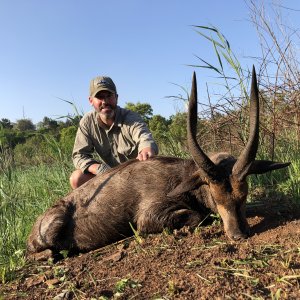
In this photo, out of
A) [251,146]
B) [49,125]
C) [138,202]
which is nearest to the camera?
[251,146]

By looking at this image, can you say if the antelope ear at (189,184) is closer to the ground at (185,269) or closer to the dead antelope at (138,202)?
the dead antelope at (138,202)

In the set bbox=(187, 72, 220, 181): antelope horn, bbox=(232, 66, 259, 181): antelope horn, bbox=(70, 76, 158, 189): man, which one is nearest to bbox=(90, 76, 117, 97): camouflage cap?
bbox=(70, 76, 158, 189): man

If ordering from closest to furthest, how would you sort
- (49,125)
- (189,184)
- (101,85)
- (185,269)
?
(185,269) < (189,184) < (101,85) < (49,125)

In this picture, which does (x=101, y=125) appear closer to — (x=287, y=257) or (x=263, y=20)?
(x=263, y=20)

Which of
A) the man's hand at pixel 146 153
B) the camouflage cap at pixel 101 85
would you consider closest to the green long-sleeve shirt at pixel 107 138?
the camouflage cap at pixel 101 85

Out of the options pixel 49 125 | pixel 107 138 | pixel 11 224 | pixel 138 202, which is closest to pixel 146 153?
pixel 138 202

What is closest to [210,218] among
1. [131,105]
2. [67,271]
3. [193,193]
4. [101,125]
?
[193,193]

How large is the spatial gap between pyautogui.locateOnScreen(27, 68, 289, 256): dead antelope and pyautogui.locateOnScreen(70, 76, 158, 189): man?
2.70 feet

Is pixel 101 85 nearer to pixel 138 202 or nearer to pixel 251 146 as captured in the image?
pixel 138 202

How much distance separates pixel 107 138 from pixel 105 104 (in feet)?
1.69

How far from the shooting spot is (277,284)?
2.27 metres

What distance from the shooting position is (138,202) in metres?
4.16

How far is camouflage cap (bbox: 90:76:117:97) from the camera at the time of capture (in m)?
5.31

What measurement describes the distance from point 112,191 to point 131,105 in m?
38.6
